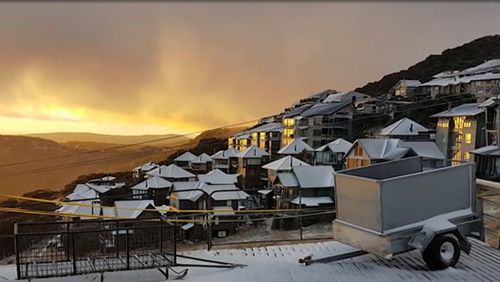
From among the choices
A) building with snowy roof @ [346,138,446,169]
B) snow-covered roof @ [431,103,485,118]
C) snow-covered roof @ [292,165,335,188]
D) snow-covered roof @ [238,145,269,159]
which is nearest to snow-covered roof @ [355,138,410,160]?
building with snowy roof @ [346,138,446,169]

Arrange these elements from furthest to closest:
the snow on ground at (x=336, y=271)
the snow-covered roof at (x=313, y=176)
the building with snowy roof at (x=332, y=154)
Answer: the building with snowy roof at (x=332, y=154), the snow-covered roof at (x=313, y=176), the snow on ground at (x=336, y=271)

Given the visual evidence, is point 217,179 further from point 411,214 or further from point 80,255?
point 411,214

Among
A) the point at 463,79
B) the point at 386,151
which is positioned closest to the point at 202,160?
the point at 386,151

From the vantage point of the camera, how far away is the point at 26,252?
578 cm

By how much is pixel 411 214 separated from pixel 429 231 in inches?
12.0

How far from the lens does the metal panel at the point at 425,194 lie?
213 inches

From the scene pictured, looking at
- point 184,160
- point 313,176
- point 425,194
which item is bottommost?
point 184,160

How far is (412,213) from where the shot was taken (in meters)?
5.58

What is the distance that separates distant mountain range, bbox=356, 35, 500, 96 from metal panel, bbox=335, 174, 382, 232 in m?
70.1

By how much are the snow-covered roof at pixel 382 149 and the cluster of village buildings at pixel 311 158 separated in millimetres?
71

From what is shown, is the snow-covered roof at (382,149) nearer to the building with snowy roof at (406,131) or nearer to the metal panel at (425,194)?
the building with snowy roof at (406,131)

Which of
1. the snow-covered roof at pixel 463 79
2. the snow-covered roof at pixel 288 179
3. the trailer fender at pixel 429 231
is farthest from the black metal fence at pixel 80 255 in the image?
the snow-covered roof at pixel 463 79

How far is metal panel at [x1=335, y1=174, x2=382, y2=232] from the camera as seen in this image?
545 cm

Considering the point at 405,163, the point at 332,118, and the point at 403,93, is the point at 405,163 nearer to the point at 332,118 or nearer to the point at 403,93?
the point at 332,118
